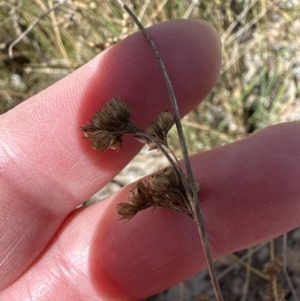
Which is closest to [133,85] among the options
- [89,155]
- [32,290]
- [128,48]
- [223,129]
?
[128,48]

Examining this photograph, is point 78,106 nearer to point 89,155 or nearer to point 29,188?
point 89,155

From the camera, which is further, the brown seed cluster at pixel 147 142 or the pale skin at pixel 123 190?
the pale skin at pixel 123 190

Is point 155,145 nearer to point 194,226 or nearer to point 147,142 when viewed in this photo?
point 147,142

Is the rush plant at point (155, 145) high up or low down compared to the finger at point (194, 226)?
up

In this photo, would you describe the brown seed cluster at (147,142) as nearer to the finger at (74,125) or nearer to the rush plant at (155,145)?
the rush plant at (155,145)


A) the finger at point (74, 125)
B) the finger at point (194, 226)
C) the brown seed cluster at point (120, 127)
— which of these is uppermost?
the brown seed cluster at point (120, 127)

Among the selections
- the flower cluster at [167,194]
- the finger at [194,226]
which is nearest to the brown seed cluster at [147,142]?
the flower cluster at [167,194]

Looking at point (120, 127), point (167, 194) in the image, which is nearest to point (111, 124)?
point (120, 127)
